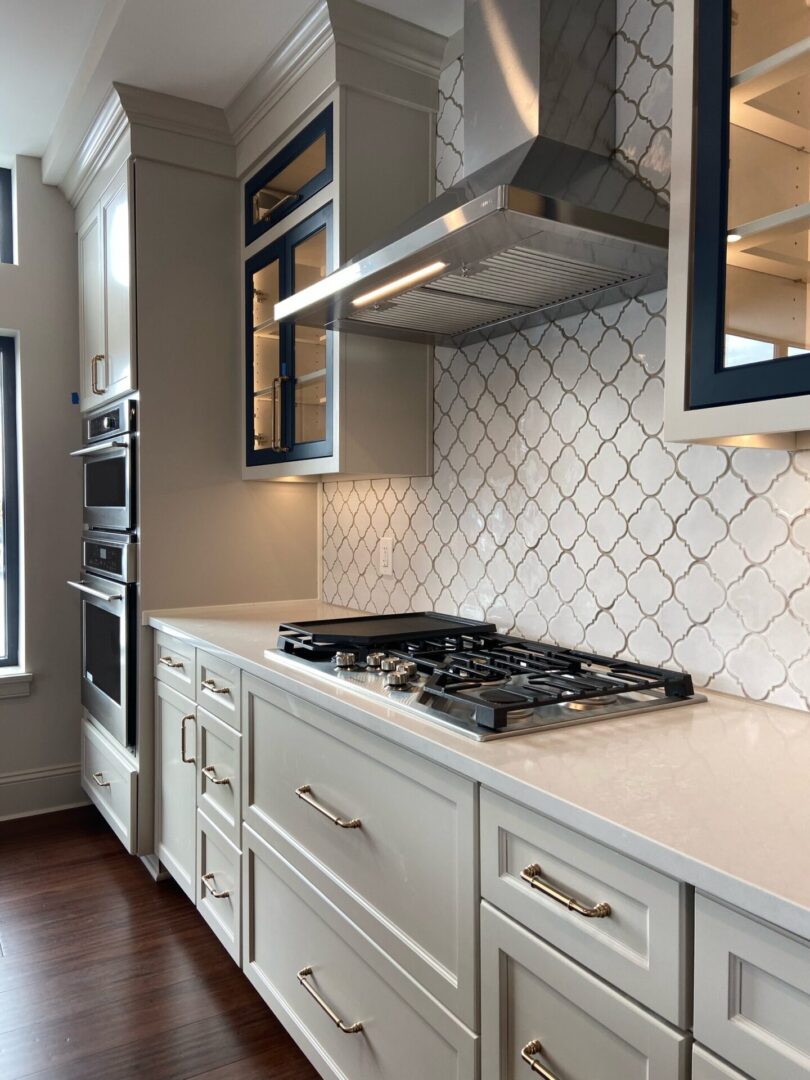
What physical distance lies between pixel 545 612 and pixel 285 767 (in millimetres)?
711

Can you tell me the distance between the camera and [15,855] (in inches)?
119

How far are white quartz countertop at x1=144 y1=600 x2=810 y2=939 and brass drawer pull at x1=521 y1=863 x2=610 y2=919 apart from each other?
92 mm

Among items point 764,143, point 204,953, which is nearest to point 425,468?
point 764,143

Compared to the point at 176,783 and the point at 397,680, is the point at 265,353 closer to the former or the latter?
the point at 176,783

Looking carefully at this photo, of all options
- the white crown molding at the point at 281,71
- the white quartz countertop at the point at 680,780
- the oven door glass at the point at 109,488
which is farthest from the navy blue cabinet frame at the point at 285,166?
the white quartz countertop at the point at 680,780

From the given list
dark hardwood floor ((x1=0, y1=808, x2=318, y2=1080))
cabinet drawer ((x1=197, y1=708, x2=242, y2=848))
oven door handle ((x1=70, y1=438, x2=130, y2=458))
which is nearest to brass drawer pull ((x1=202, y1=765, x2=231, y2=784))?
cabinet drawer ((x1=197, y1=708, x2=242, y2=848))

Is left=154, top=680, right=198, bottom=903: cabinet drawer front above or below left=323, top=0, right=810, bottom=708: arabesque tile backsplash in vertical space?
below

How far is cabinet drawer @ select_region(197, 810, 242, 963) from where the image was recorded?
2.11 m

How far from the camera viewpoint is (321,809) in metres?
1.62

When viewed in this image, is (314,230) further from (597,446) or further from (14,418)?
(14,418)

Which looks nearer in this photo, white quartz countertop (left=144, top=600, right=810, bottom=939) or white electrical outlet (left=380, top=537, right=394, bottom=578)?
white quartz countertop (left=144, top=600, right=810, bottom=939)

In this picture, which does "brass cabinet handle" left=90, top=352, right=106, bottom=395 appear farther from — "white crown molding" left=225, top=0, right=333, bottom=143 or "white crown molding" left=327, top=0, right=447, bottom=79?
"white crown molding" left=327, top=0, right=447, bottom=79

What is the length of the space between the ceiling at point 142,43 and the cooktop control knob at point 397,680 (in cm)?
170

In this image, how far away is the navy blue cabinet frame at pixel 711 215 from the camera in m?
1.23
